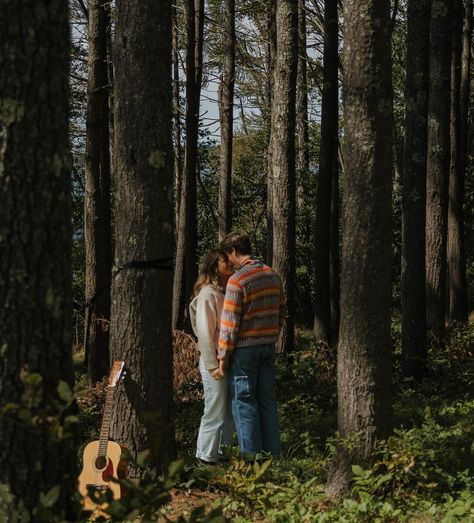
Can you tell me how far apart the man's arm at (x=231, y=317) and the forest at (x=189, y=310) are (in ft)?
0.28

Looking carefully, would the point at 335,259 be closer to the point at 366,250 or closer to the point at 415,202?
the point at 415,202

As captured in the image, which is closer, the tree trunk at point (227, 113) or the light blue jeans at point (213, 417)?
the light blue jeans at point (213, 417)

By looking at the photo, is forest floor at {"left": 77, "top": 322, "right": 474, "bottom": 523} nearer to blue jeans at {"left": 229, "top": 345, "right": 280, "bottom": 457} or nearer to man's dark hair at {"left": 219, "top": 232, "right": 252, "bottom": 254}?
blue jeans at {"left": 229, "top": 345, "right": 280, "bottom": 457}

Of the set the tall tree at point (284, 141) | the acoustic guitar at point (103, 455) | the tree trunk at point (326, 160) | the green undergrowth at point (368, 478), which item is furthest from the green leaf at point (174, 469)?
the tree trunk at point (326, 160)

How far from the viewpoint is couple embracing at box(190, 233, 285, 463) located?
704 cm

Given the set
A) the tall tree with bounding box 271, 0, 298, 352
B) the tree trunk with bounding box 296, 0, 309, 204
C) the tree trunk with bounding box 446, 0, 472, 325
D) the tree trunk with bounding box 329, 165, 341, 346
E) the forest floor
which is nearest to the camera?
the forest floor

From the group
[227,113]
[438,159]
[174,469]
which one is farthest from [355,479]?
[227,113]

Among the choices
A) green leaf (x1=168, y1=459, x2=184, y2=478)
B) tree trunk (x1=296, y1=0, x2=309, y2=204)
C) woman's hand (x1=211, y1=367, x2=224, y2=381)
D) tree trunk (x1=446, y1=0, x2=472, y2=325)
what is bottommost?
green leaf (x1=168, y1=459, x2=184, y2=478)

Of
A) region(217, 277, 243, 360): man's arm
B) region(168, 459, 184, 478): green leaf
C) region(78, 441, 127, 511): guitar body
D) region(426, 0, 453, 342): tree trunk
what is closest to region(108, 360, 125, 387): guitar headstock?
region(78, 441, 127, 511): guitar body

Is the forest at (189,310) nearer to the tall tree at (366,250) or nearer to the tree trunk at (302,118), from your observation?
the tall tree at (366,250)

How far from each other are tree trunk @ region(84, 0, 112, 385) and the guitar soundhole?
7238 millimetres

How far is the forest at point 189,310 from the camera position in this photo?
9.96 ft

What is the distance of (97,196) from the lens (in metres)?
14.2

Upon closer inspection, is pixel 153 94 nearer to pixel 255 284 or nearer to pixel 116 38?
pixel 116 38
